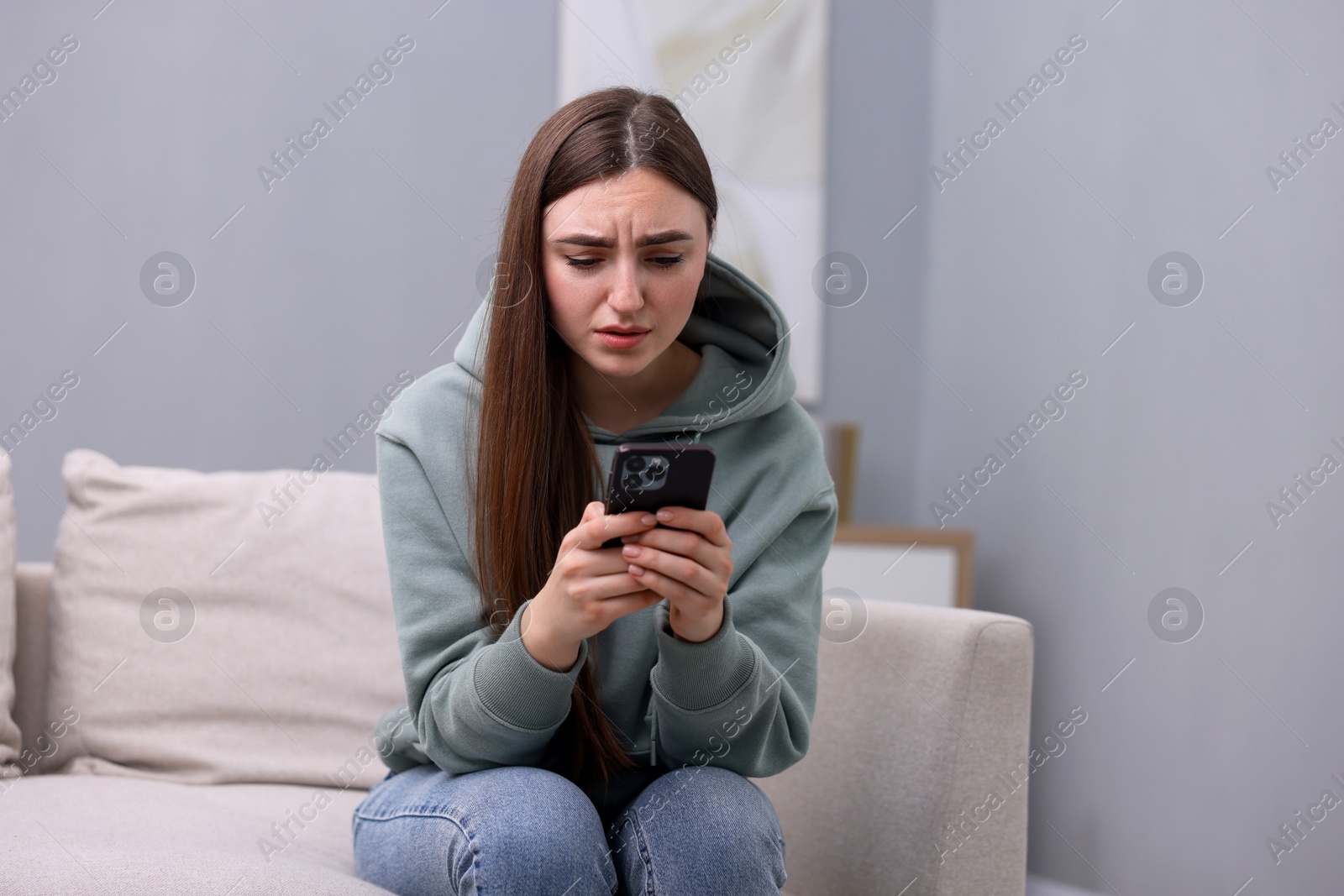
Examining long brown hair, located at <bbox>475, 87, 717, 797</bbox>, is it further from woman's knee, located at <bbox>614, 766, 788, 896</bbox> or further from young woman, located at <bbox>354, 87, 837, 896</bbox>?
woman's knee, located at <bbox>614, 766, 788, 896</bbox>

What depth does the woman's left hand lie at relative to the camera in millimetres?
940

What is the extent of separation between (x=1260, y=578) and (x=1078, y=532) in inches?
17.5

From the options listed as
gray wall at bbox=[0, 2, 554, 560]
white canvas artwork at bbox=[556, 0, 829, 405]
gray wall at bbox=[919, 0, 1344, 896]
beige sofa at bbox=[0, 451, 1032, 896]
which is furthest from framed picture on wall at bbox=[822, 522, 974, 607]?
beige sofa at bbox=[0, 451, 1032, 896]

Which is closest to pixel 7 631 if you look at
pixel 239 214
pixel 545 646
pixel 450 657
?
pixel 450 657

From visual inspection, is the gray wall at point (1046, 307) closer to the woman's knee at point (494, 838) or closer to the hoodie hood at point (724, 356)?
the hoodie hood at point (724, 356)

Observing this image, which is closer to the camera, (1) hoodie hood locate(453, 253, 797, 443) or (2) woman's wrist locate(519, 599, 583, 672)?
(2) woman's wrist locate(519, 599, 583, 672)

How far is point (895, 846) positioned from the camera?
1177 millimetres

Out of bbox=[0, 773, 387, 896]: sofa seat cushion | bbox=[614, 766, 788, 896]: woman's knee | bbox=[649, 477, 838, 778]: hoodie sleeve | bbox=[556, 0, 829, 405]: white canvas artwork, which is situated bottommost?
bbox=[0, 773, 387, 896]: sofa seat cushion

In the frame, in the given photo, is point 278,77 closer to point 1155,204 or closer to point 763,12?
point 763,12

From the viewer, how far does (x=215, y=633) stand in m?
1.48

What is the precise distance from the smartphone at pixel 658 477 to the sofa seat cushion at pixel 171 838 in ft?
1.49

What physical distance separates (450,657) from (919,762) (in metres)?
0.51

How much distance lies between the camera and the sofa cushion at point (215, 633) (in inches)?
56.6

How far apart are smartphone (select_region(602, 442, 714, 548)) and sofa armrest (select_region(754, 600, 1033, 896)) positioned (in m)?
0.40
